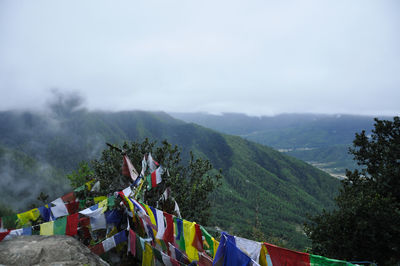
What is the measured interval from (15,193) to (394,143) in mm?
166692

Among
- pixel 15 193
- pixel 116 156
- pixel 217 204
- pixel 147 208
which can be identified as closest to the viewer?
pixel 147 208

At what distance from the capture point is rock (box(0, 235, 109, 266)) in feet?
24.2

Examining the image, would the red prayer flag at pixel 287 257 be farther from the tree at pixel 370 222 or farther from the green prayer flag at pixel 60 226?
the tree at pixel 370 222

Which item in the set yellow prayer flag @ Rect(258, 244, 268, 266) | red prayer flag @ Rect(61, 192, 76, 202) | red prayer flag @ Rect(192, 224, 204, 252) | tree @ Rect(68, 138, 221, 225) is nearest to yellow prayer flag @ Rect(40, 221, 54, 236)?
red prayer flag @ Rect(61, 192, 76, 202)

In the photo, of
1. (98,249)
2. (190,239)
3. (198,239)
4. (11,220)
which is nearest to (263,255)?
(198,239)

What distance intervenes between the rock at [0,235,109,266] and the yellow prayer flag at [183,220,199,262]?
3.10m

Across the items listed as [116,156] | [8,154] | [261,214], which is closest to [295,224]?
[261,214]

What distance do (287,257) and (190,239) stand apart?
335cm

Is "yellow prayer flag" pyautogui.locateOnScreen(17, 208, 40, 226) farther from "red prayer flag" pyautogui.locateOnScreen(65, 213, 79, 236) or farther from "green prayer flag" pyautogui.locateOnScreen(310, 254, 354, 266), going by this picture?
"green prayer flag" pyautogui.locateOnScreen(310, 254, 354, 266)

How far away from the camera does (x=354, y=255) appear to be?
14477 millimetres

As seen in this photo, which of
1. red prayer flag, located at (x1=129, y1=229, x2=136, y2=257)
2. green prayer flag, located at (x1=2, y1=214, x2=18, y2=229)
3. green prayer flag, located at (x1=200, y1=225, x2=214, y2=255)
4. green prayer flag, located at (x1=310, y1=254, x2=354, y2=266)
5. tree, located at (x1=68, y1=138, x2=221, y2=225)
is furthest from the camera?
tree, located at (x1=68, y1=138, x2=221, y2=225)

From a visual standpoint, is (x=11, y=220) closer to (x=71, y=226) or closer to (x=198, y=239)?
(x=71, y=226)

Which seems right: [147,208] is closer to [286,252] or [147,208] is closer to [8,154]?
[286,252]

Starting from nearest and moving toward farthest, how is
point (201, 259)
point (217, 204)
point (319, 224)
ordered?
point (201, 259) → point (319, 224) → point (217, 204)
